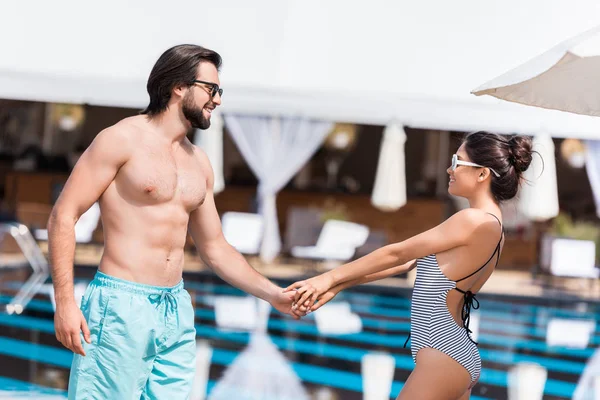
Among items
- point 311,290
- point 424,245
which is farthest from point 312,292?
point 424,245

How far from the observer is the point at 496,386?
6.62 meters

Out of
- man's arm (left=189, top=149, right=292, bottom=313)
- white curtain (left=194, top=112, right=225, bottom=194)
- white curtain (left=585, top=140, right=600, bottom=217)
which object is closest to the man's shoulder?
man's arm (left=189, top=149, right=292, bottom=313)

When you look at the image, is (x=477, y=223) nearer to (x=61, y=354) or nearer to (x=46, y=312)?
(x=61, y=354)

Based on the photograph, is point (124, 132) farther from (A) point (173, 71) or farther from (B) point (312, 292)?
(B) point (312, 292)

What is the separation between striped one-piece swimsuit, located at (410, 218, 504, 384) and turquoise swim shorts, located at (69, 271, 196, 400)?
813 millimetres

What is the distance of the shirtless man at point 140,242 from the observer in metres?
2.91

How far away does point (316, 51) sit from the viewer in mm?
12547

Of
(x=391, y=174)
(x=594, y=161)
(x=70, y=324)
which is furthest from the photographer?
(x=391, y=174)

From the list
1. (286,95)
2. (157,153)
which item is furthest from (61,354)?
(286,95)

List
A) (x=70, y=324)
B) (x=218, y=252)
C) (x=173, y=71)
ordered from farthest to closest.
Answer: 1. (x=218, y=252)
2. (x=173, y=71)
3. (x=70, y=324)

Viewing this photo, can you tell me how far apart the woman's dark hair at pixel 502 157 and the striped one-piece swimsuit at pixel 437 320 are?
0.69 feet

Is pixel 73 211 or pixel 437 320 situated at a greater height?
pixel 73 211

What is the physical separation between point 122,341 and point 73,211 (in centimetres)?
43

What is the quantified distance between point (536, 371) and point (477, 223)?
15.2 feet
